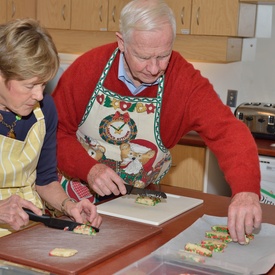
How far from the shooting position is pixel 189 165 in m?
3.84

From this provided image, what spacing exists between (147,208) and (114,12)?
2.34 m

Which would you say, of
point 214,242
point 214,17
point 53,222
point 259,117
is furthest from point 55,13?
point 214,242

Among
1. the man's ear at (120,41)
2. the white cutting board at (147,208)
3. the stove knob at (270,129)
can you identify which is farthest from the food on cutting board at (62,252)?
the stove knob at (270,129)

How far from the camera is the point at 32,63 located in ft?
5.47

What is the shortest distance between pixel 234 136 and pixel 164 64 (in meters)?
0.33

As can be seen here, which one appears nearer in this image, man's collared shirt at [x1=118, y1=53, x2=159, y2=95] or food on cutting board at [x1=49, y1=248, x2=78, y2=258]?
food on cutting board at [x1=49, y1=248, x2=78, y2=258]

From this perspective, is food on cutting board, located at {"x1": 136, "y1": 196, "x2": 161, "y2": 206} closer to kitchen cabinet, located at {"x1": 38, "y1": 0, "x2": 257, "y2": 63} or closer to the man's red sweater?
the man's red sweater

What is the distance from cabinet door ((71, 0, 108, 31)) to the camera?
4.08 m

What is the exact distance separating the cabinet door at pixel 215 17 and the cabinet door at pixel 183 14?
0.03m

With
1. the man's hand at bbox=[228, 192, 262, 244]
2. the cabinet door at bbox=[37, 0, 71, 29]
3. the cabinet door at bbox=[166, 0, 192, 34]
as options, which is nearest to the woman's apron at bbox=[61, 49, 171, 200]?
the man's hand at bbox=[228, 192, 262, 244]

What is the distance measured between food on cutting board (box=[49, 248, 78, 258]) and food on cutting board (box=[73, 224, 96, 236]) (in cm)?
15

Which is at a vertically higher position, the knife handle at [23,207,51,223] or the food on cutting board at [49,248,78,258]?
the knife handle at [23,207,51,223]

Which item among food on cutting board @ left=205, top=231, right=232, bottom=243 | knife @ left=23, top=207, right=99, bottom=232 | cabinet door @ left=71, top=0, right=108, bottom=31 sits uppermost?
cabinet door @ left=71, top=0, right=108, bottom=31

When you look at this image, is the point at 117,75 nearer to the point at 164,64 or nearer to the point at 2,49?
the point at 164,64
